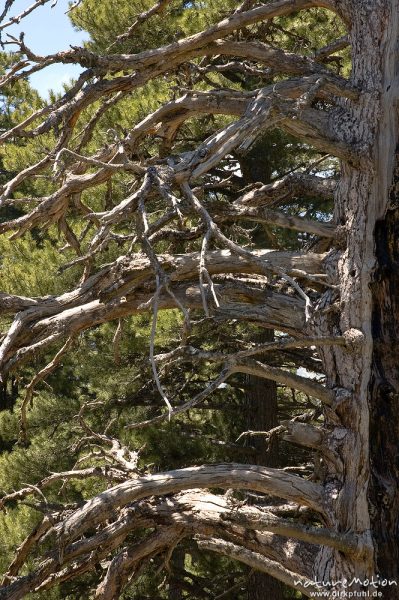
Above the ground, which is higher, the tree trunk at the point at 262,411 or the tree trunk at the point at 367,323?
the tree trunk at the point at 367,323

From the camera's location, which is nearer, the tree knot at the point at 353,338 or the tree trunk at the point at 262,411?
the tree knot at the point at 353,338

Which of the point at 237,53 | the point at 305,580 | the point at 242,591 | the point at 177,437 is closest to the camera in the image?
the point at 305,580

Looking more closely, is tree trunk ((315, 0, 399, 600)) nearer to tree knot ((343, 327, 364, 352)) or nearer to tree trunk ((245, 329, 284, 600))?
tree knot ((343, 327, 364, 352))

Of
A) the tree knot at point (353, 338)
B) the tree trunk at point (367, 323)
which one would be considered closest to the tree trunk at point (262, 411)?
the tree trunk at point (367, 323)

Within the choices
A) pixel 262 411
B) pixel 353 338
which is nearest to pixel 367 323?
pixel 353 338

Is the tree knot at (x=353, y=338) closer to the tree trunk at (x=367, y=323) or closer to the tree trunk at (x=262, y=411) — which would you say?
the tree trunk at (x=367, y=323)

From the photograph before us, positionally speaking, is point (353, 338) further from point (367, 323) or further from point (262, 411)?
point (262, 411)

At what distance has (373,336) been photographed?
486cm

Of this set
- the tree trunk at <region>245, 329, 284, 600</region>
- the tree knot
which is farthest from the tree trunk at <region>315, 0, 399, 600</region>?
the tree trunk at <region>245, 329, 284, 600</region>

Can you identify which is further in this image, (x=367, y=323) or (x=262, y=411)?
(x=262, y=411)

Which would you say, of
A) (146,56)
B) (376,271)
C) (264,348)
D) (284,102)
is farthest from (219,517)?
(146,56)

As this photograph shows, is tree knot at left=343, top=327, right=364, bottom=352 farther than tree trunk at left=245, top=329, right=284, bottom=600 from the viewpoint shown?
No

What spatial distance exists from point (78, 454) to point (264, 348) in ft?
20.3

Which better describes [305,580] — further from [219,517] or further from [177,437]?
[177,437]
